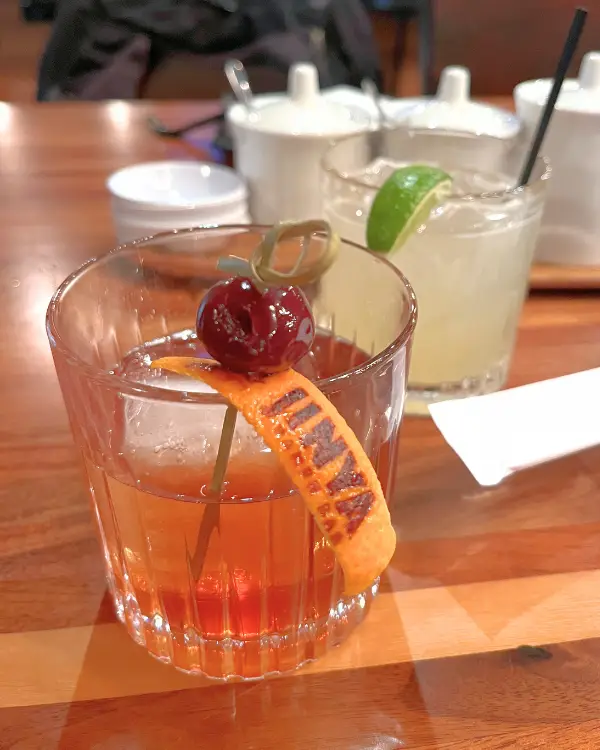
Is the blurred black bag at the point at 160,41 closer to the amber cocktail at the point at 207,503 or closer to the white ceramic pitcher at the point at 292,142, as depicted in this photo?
the white ceramic pitcher at the point at 292,142

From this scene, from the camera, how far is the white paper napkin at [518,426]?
22.2 inches

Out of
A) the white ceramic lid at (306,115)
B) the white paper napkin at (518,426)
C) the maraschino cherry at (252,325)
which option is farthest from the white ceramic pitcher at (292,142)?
the maraschino cherry at (252,325)

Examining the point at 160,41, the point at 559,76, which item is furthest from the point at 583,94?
the point at 160,41

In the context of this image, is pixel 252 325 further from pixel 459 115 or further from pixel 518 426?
pixel 459 115

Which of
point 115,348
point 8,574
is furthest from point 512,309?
point 8,574

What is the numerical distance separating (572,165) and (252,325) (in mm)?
658

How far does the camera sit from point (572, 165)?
889 mm

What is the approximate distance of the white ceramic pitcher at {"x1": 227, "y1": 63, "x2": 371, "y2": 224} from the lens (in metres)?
0.97

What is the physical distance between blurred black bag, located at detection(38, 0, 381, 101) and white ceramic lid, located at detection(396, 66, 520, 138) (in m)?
1.25

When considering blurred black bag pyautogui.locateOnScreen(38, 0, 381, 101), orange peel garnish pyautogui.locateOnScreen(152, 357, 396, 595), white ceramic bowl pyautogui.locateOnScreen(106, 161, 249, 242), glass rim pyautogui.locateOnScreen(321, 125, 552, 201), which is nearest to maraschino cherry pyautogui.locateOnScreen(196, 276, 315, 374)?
orange peel garnish pyautogui.locateOnScreen(152, 357, 396, 595)

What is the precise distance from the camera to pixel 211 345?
0.39 m

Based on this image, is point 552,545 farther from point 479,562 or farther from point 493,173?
point 493,173

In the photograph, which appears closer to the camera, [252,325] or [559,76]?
[252,325]

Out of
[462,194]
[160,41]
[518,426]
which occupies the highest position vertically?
[462,194]
